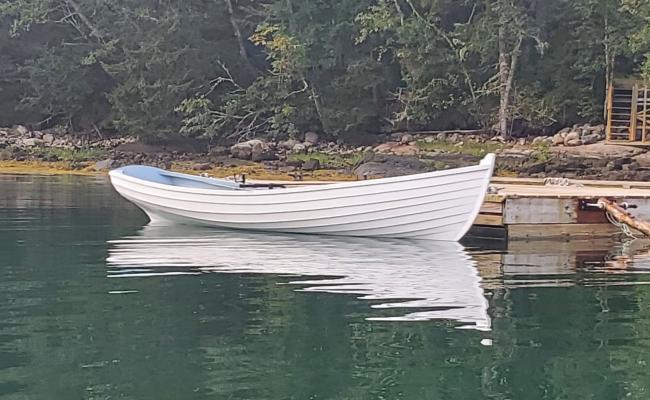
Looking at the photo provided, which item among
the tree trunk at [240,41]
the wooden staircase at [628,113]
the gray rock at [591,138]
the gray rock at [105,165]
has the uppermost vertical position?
the tree trunk at [240,41]

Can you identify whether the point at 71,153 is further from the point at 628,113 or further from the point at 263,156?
the point at 628,113

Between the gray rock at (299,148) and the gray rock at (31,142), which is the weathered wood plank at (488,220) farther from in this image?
the gray rock at (31,142)

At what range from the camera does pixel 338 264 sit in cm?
1205

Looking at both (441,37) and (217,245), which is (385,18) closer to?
(441,37)

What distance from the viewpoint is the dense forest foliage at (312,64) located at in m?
32.6

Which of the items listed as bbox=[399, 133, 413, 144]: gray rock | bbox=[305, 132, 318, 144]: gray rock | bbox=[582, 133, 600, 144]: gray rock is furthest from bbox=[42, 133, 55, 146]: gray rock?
bbox=[582, 133, 600, 144]: gray rock

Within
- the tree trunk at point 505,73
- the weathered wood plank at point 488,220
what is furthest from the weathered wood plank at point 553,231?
the tree trunk at point 505,73

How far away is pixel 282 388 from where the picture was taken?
6.39 m

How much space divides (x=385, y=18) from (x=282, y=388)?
27.9m

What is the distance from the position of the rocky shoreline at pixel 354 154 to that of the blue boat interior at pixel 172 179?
9156 millimetres

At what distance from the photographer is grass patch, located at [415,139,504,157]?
104ft

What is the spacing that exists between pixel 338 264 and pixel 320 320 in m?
3.55

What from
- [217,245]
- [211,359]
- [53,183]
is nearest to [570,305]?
[211,359]

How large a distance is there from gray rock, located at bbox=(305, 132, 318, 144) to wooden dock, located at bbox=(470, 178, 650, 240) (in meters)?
21.7
